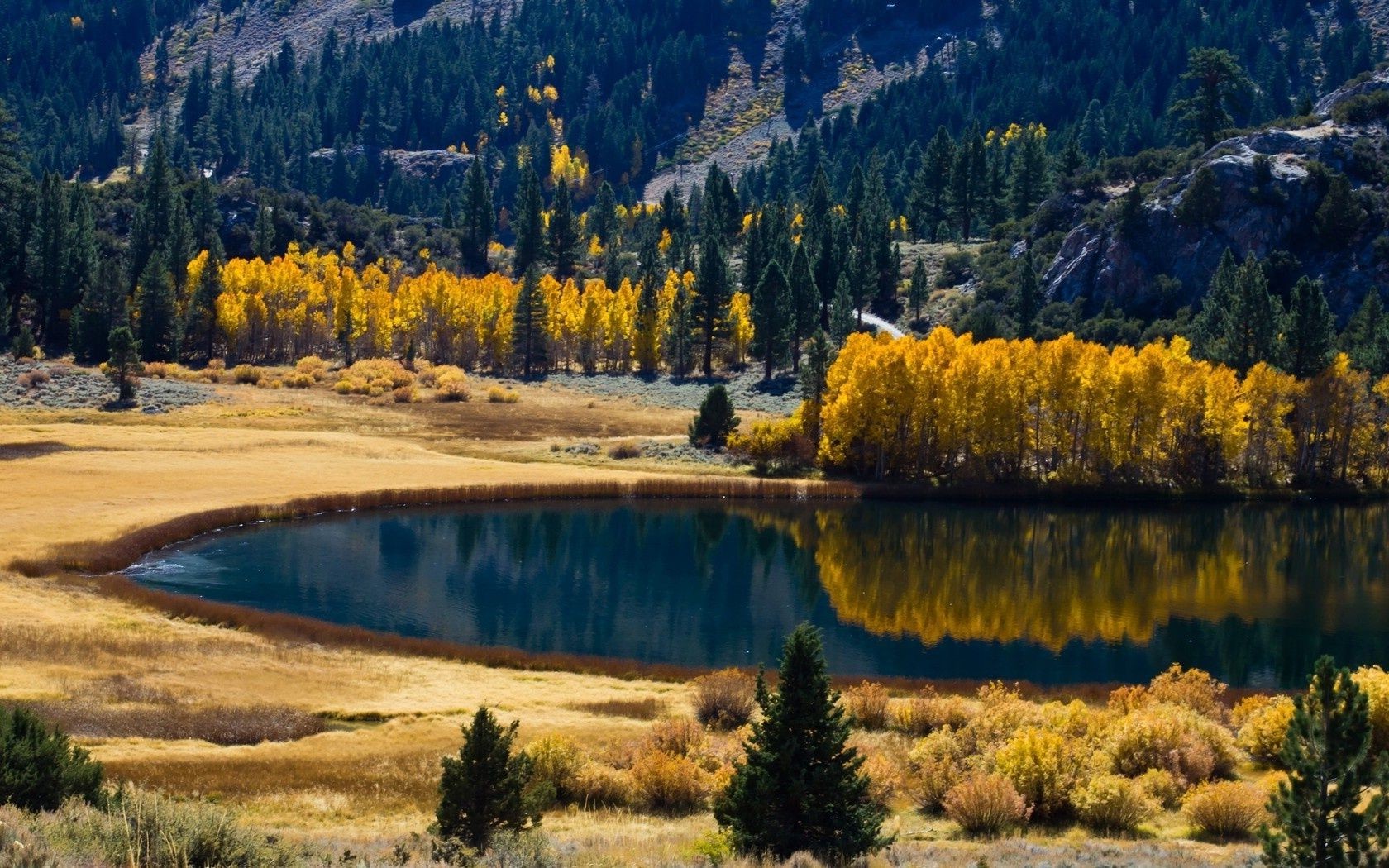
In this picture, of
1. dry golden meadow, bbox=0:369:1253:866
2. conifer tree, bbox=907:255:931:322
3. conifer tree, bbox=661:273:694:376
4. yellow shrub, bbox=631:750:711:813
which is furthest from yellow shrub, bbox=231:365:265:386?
yellow shrub, bbox=631:750:711:813

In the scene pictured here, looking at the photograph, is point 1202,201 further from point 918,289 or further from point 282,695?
point 282,695

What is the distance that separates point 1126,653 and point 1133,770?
2222cm

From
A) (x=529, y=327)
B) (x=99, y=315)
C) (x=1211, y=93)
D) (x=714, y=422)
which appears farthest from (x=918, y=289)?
(x=99, y=315)

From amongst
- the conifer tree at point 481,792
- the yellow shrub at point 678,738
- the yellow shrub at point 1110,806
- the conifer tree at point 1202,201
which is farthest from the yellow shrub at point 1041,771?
the conifer tree at point 1202,201

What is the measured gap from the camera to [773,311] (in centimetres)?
13712

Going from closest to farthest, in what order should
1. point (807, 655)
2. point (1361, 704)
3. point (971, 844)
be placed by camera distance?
point (1361, 704) → point (807, 655) → point (971, 844)

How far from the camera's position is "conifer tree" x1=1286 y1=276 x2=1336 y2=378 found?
10381cm

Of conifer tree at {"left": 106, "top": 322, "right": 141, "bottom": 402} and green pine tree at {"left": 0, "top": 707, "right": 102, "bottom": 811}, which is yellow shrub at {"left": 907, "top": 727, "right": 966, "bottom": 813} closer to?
green pine tree at {"left": 0, "top": 707, "right": 102, "bottom": 811}

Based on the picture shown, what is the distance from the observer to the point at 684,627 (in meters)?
56.3

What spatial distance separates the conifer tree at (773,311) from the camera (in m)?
137

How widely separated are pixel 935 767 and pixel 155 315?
13818 cm

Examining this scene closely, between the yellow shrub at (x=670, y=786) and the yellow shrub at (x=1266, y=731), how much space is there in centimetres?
1467

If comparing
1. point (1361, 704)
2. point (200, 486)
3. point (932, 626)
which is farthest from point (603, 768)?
point (200, 486)

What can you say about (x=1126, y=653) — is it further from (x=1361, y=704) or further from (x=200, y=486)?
(x=200, y=486)
